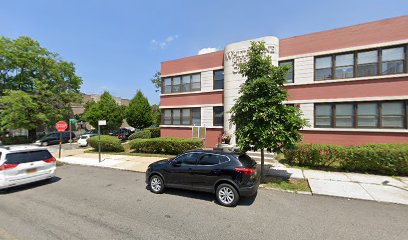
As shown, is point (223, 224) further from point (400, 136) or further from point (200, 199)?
point (400, 136)

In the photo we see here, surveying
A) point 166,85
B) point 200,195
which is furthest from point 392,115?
point 166,85

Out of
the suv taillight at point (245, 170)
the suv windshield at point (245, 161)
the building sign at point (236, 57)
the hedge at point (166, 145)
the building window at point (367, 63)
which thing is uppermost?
the building sign at point (236, 57)

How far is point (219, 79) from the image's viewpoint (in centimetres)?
1568

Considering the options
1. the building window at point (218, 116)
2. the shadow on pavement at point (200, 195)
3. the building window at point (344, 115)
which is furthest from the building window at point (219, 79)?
the shadow on pavement at point (200, 195)

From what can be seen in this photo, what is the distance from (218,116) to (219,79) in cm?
320

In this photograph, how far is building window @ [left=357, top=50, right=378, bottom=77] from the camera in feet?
35.5

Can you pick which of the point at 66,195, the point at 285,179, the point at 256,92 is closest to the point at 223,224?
the point at 285,179

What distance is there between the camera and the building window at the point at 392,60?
10297mm

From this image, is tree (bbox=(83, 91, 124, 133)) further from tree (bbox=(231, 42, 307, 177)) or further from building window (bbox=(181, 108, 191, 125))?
tree (bbox=(231, 42, 307, 177))

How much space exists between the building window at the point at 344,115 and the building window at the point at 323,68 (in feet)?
6.89

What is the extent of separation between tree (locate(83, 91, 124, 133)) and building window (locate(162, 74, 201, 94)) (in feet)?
58.2

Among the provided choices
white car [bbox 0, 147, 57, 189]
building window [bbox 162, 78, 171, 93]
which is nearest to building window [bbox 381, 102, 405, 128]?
building window [bbox 162, 78, 171, 93]

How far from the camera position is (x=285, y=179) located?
25.9ft

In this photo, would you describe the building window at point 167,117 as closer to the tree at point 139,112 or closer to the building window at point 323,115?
the tree at point 139,112
